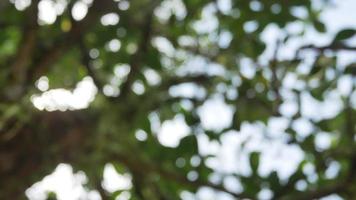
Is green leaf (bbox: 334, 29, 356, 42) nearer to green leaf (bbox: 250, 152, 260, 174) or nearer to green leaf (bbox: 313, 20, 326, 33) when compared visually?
green leaf (bbox: 313, 20, 326, 33)

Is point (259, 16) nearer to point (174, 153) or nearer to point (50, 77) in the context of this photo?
point (174, 153)

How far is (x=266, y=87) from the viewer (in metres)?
1.56

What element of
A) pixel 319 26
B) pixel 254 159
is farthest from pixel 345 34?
pixel 254 159

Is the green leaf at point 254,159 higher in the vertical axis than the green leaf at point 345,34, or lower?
lower

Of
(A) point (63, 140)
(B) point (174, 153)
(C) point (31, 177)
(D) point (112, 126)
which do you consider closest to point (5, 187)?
(C) point (31, 177)

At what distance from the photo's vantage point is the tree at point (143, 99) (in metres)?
1.48

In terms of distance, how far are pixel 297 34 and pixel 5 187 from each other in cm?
74

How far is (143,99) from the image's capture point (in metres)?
1.57

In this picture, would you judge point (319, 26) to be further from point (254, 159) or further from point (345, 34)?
point (254, 159)

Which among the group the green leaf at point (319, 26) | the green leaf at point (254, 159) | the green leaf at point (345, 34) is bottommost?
the green leaf at point (254, 159)

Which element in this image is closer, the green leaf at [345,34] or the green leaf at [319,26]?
the green leaf at [345,34]

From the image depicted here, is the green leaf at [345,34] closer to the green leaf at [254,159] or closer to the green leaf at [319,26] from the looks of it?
the green leaf at [319,26]

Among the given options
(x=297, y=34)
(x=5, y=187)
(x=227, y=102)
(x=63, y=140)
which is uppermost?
(x=297, y=34)

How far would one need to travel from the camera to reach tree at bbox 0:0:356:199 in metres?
1.48
